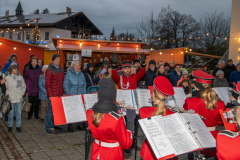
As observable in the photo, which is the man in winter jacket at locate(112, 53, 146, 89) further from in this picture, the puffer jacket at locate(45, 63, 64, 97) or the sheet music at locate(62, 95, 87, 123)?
the puffer jacket at locate(45, 63, 64, 97)

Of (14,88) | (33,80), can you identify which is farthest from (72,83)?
(33,80)

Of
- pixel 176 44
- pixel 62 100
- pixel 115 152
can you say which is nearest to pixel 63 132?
pixel 62 100

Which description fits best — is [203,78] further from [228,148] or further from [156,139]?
[228,148]

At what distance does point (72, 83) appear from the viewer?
571cm

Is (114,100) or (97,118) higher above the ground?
(114,100)

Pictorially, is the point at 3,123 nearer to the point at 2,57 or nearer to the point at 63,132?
the point at 63,132

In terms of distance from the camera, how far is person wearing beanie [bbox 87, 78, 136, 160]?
2266 millimetres

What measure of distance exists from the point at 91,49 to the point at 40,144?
374 inches

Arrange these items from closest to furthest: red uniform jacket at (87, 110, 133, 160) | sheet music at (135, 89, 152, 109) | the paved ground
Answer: red uniform jacket at (87, 110, 133, 160)
the paved ground
sheet music at (135, 89, 152, 109)

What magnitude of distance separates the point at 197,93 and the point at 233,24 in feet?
42.4

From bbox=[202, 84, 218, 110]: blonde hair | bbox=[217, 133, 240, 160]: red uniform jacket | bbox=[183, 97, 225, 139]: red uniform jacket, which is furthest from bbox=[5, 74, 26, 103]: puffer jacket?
bbox=[217, 133, 240, 160]: red uniform jacket

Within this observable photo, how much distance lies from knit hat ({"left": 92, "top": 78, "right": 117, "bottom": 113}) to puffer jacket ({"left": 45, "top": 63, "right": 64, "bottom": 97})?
341 cm

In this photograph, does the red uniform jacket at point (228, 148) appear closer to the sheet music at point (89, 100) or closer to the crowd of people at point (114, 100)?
the crowd of people at point (114, 100)

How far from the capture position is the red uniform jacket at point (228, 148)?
4.92ft
